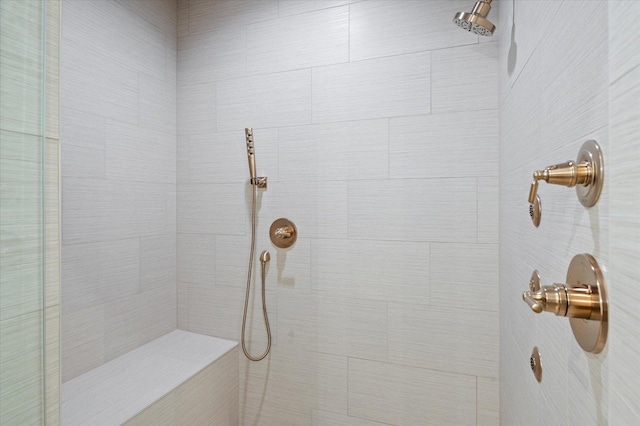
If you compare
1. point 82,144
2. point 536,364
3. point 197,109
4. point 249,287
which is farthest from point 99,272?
point 536,364

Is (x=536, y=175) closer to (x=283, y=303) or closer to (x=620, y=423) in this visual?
(x=620, y=423)

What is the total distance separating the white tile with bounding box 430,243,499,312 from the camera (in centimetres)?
139

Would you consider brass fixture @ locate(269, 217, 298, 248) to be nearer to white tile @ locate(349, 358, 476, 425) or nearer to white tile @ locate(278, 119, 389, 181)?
white tile @ locate(278, 119, 389, 181)

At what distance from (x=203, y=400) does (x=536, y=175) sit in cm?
155

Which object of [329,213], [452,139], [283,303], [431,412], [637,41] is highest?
[452,139]

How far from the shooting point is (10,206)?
28.1 inches

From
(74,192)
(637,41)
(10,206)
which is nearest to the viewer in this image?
(637,41)

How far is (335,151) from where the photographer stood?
159cm

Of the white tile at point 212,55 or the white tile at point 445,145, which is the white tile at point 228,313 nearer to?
the white tile at point 445,145

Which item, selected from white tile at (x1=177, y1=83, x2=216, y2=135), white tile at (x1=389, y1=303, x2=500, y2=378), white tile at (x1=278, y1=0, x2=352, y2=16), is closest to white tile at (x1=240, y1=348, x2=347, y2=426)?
white tile at (x1=389, y1=303, x2=500, y2=378)

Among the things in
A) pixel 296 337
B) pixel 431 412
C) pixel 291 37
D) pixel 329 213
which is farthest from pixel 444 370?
pixel 291 37

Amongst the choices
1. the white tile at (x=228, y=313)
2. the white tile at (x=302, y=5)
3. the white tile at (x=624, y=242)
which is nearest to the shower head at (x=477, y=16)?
the white tile at (x=302, y=5)

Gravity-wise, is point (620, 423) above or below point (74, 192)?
below

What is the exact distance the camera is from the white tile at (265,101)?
164cm
